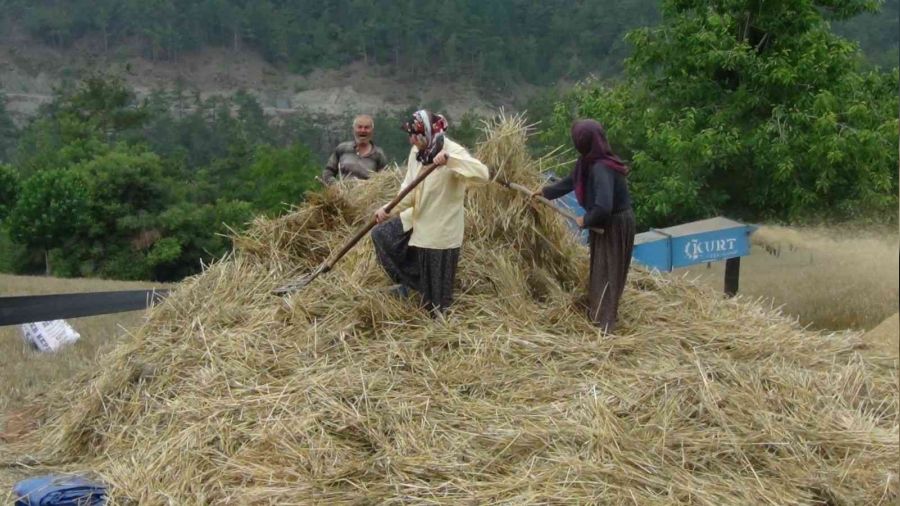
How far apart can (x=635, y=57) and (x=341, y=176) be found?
5299 mm

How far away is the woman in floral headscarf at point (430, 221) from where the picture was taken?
233 inches

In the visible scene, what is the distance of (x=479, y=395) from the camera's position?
5402 mm

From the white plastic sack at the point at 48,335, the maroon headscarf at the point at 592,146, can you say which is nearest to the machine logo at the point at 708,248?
the maroon headscarf at the point at 592,146

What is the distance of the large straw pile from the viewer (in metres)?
4.79

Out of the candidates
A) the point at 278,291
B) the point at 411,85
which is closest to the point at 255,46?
the point at 411,85

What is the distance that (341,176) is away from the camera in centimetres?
783

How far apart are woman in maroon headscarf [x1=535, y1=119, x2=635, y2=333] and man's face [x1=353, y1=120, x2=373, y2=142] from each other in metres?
2.09

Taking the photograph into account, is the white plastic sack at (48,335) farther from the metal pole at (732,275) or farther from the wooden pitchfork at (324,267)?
the metal pole at (732,275)

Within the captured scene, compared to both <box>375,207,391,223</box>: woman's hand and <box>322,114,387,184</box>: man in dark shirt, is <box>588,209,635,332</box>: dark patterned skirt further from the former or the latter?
<box>322,114,387,184</box>: man in dark shirt

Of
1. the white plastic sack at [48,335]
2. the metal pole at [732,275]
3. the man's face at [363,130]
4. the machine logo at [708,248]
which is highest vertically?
the man's face at [363,130]

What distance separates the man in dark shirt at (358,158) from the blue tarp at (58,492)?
11.1 feet

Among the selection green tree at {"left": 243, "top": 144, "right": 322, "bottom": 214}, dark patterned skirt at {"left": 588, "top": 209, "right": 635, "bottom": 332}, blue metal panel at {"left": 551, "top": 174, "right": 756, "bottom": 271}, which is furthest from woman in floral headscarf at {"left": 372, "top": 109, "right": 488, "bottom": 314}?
green tree at {"left": 243, "top": 144, "right": 322, "bottom": 214}

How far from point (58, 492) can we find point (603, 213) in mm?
3035

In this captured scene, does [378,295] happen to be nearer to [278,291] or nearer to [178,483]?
[278,291]
